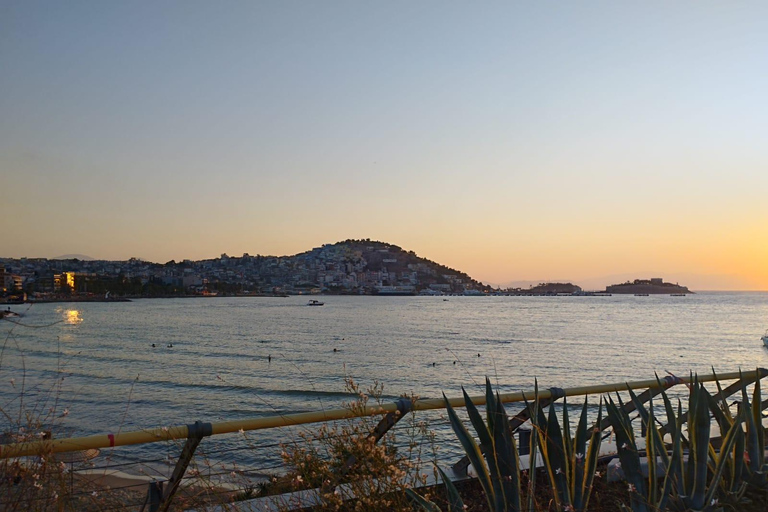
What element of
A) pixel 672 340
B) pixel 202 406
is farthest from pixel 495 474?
pixel 672 340

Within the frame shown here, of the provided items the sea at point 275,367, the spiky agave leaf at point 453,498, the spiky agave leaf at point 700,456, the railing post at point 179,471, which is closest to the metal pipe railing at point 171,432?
the railing post at point 179,471

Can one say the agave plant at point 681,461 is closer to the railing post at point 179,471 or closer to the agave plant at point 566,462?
the agave plant at point 566,462

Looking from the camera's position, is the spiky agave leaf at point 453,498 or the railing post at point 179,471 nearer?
the spiky agave leaf at point 453,498

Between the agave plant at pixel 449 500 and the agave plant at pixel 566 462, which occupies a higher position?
the agave plant at pixel 566 462

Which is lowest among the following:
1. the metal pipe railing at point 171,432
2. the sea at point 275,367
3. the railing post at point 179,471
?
the sea at point 275,367

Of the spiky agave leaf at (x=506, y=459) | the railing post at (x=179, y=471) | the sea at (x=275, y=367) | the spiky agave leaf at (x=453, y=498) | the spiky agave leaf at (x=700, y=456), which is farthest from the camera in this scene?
the sea at (x=275, y=367)

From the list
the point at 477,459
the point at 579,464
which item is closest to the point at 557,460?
the point at 579,464

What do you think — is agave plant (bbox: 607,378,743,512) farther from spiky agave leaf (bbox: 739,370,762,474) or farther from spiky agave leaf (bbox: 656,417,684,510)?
spiky agave leaf (bbox: 739,370,762,474)

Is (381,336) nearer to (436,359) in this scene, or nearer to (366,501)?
(436,359)

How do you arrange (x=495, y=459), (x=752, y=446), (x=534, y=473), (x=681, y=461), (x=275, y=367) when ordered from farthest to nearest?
(x=275, y=367) → (x=752, y=446) → (x=681, y=461) → (x=495, y=459) → (x=534, y=473)

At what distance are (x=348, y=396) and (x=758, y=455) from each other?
18670 millimetres

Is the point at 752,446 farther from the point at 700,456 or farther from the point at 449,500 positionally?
the point at 449,500

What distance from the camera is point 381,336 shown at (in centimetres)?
4991

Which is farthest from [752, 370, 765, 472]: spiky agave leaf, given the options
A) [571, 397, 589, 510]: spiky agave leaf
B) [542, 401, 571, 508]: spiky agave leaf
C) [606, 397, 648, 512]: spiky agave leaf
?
[542, 401, 571, 508]: spiky agave leaf
